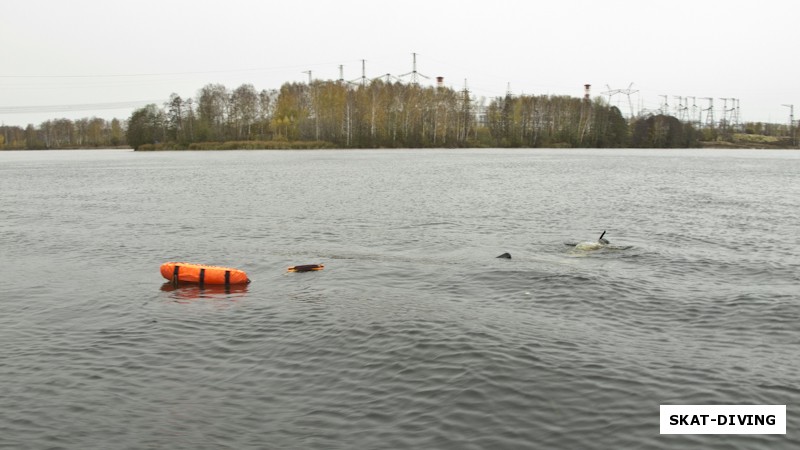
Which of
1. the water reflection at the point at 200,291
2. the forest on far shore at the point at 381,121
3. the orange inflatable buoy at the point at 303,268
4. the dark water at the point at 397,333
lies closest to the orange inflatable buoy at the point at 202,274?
the water reflection at the point at 200,291

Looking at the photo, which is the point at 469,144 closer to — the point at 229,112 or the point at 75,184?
the point at 229,112

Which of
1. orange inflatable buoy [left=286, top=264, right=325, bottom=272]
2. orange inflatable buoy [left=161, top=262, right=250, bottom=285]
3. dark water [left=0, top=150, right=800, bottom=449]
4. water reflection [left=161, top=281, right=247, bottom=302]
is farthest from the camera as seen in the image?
orange inflatable buoy [left=286, top=264, right=325, bottom=272]

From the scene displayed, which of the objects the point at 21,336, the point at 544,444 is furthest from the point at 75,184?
the point at 544,444

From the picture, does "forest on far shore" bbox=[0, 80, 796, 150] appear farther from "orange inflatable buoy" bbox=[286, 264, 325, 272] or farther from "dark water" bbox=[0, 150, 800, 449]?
"orange inflatable buoy" bbox=[286, 264, 325, 272]

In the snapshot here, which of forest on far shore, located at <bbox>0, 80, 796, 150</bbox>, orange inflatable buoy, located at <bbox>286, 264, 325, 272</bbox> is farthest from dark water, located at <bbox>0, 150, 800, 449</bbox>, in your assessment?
forest on far shore, located at <bbox>0, 80, 796, 150</bbox>

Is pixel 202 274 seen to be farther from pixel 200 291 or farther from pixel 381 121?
pixel 381 121

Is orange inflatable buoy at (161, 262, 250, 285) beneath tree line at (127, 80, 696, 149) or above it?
beneath

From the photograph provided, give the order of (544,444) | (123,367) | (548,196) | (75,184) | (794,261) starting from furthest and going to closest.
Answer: (75,184) < (548,196) < (794,261) < (123,367) < (544,444)

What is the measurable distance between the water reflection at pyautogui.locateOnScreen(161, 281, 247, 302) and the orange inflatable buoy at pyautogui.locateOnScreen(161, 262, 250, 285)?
0.58ft

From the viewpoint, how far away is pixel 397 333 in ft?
59.2

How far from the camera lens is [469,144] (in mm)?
176125

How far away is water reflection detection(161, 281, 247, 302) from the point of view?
22.9m

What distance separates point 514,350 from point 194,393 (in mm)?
7865

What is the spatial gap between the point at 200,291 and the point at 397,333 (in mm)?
9336
